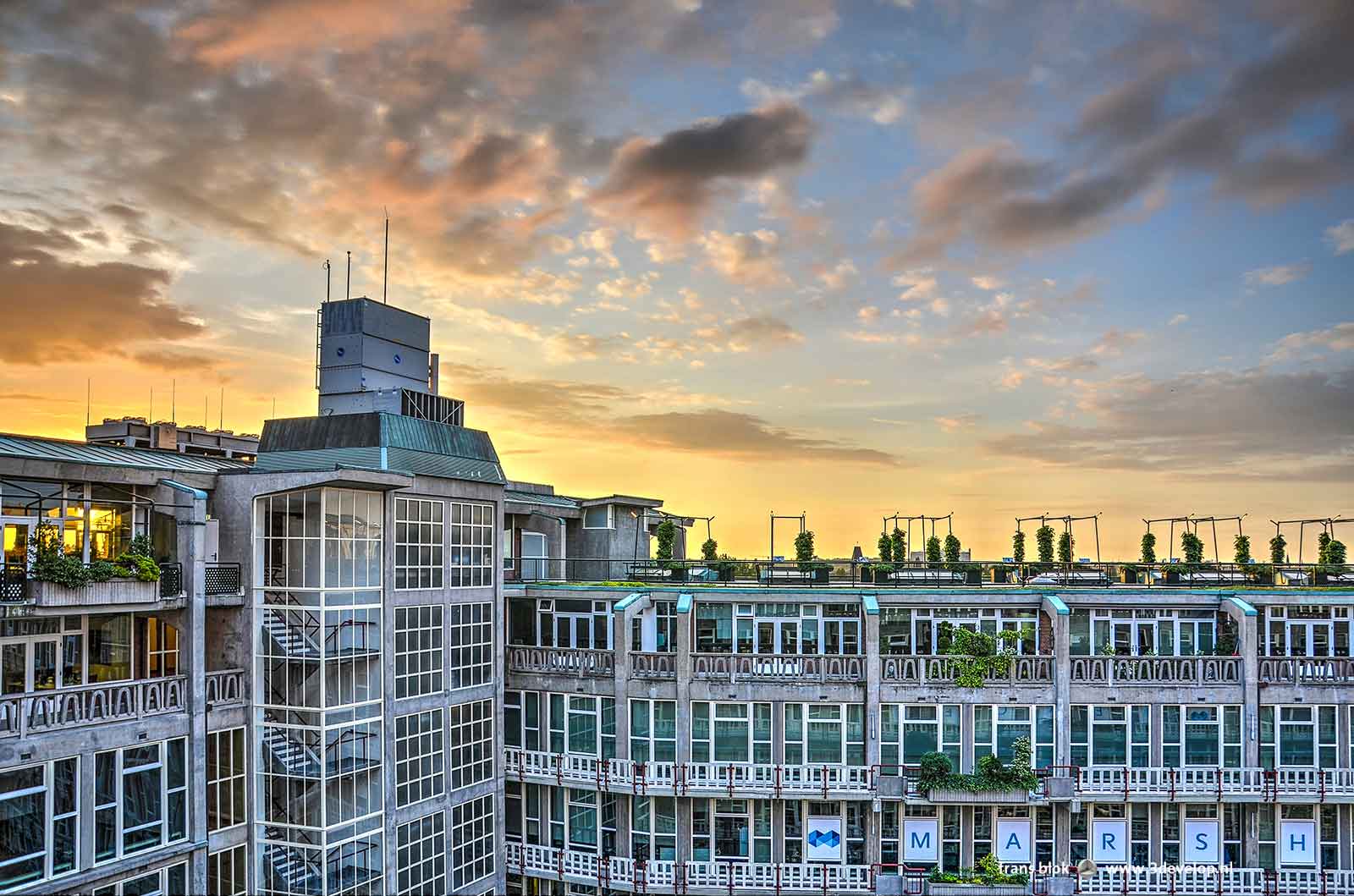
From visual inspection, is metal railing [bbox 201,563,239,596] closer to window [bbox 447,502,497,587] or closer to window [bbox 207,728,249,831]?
window [bbox 207,728,249,831]

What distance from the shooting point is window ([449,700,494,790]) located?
124 feet

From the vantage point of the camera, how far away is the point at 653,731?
39344mm

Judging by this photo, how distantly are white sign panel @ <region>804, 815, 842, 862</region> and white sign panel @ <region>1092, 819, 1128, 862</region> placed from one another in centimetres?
950

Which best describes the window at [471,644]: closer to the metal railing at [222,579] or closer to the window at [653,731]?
the window at [653,731]

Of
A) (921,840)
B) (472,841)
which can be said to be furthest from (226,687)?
(921,840)

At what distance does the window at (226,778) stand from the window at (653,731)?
14072 millimetres

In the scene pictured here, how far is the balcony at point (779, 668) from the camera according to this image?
3872cm

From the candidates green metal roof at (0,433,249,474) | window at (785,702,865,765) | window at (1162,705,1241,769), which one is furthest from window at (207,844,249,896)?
window at (1162,705,1241,769)

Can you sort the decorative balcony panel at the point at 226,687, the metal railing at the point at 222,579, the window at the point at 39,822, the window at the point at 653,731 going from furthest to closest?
the window at the point at 653,731, the metal railing at the point at 222,579, the decorative balcony panel at the point at 226,687, the window at the point at 39,822

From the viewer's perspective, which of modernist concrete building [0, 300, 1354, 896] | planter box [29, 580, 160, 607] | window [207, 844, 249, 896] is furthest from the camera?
modernist concrete building [0, 300, 1354, 896]

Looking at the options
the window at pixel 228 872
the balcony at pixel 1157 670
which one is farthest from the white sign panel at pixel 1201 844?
the window at pixel 228 872

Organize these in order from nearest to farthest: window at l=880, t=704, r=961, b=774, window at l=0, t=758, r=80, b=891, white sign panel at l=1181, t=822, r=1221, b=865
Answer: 1. window at l=0, t=758, r=80, b=891
2. white sign panel at l=1181, t=822, r=1221, b=865
3. window at l=880, t=704, r=961, b=774

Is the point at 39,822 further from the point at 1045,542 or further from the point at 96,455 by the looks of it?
the point at 1045,542

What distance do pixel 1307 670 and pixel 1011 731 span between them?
11.1 m
